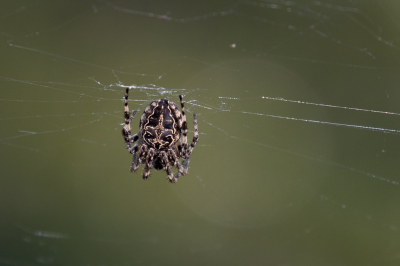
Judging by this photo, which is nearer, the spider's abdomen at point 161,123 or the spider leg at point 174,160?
the spider's abdomen at point 161,123

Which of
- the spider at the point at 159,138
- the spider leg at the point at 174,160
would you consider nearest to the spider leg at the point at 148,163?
the spider at the point at 159,138

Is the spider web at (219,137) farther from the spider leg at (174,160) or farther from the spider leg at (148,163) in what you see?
the spider leg at (148,163)

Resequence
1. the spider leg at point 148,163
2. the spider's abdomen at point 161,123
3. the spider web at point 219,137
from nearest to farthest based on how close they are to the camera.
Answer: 1. the spider's abdomen at point 161,123
2. the spider leg at point 148,163
3. the spider web at point 219,137

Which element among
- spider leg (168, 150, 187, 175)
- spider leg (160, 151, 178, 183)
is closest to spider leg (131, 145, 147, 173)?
spider leg (160, 151, 178, 183)

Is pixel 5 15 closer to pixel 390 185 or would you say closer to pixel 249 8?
pixel 249 8

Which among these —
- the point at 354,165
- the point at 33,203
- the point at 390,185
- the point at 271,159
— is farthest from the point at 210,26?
the point at 33,203

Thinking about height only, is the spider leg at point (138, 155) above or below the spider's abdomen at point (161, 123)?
below

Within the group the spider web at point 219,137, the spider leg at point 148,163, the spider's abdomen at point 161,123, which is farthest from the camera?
the spider web at point 219,137

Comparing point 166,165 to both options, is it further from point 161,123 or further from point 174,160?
point 161,123
